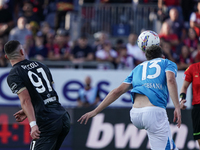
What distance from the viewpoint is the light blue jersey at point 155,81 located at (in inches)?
225

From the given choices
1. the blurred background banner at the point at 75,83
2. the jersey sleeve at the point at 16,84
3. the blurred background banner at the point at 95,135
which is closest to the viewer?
the jersey sleeve at the point at 16,84

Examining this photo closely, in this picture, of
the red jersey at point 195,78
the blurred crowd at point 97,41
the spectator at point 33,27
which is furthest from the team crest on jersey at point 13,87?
the spectator at point 33,27

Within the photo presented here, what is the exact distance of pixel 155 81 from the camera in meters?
5.75

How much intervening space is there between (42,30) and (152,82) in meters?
9.61

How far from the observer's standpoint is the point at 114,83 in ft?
40.1

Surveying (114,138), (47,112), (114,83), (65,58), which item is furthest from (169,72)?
(65,58)

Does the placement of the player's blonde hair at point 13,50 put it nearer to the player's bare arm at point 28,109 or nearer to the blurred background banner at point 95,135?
the player's bare arm at point 28,109

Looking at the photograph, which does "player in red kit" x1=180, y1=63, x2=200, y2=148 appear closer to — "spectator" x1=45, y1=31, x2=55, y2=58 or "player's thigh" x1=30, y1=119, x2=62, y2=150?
"player's thigh" x1=30, y1=119, x2=62, y2=150

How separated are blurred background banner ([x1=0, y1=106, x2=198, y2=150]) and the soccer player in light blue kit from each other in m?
4.92

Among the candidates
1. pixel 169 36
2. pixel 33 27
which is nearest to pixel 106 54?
pixel 169 36

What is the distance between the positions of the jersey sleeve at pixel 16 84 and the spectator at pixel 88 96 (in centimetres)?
631

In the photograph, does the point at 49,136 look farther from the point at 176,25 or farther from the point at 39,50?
the point at 176,25

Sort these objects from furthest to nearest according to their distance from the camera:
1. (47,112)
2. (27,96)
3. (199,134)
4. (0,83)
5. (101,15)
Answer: (101,15), (0,83), (199,134), (47,112), (27,96)

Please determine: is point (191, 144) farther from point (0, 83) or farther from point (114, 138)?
point (0, 83)
